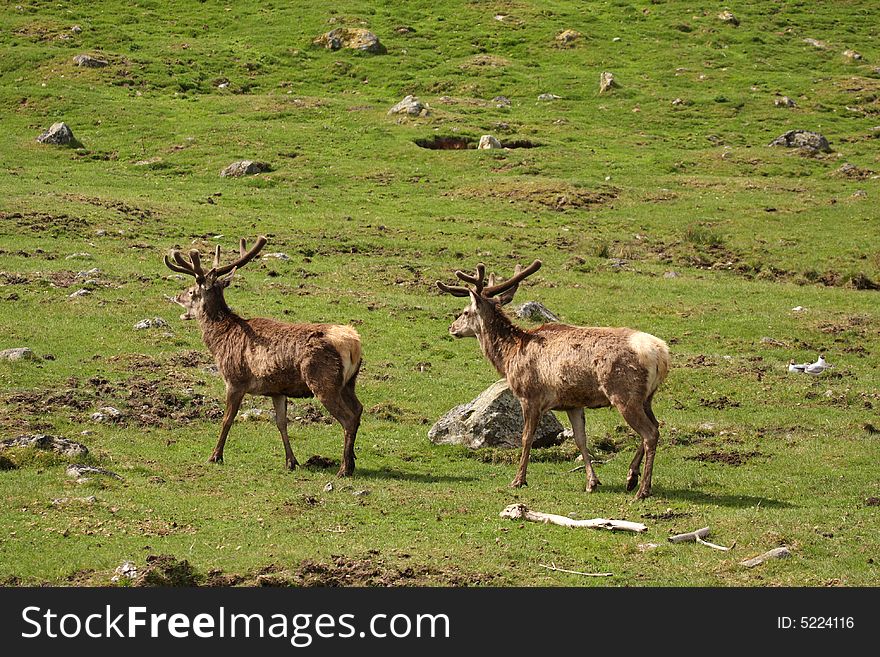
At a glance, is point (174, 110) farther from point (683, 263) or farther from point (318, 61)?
point (683, 263)

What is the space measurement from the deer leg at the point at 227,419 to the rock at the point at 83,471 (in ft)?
6.66

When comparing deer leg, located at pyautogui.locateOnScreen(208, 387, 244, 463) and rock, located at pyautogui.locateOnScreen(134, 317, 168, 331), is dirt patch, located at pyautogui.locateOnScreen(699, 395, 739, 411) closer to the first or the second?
deer leg, located at pyautogui.locateOnScreen(208, 387, 244, 463)

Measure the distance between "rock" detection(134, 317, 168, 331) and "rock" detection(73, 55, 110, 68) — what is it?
37386mm

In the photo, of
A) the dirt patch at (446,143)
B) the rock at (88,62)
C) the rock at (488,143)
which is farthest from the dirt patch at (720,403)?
the rock at (88,62)

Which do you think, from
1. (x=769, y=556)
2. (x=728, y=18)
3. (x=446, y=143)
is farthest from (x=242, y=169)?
(x=728, y=18)

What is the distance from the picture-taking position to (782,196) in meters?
43.6

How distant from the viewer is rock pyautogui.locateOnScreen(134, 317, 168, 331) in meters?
26.1

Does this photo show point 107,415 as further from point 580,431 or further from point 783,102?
point 783,102

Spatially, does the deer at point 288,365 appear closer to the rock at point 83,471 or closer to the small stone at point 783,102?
the rock at point 83,471

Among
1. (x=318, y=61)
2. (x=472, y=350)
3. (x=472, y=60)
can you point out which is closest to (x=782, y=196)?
(x=472, y=350)

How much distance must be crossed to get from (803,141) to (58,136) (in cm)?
3284

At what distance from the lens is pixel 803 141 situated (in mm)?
52062

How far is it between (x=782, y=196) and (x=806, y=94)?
21.2 metres

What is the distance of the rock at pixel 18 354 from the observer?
2298cm
